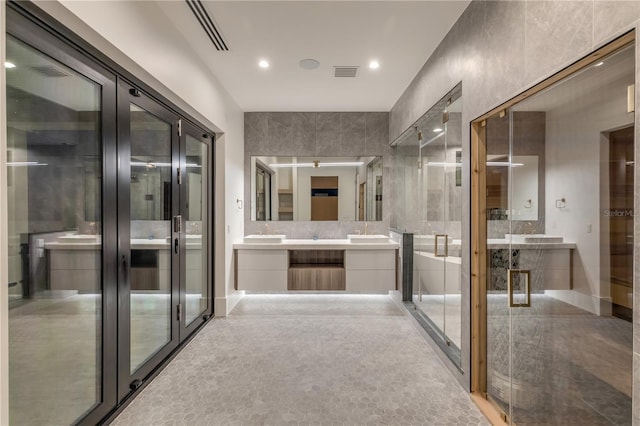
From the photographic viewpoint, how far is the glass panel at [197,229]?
3.23 metres

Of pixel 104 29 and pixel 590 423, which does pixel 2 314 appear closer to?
pixel 104 29

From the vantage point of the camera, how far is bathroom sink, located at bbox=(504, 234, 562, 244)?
161 cm

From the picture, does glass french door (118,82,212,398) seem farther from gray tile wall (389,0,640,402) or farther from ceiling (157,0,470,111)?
gray tile wall (389,0,640,402)

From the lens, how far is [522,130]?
182cm

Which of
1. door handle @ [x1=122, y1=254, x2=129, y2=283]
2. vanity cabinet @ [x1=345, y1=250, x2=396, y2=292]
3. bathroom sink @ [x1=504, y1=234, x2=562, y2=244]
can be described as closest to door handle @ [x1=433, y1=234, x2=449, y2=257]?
bathroom sink @ [x1=504, y1=234, x2=562, y2=244]

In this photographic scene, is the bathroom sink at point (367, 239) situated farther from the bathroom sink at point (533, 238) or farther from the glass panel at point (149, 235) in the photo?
the glass panel at point (149, 235)

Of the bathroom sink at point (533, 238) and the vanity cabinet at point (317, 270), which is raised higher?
the bathroom sink at point (533, 238)

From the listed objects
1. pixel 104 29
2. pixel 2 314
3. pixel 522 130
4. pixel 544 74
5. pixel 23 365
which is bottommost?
pixel 23 365

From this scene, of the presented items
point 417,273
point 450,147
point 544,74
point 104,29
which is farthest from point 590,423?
point 104,29

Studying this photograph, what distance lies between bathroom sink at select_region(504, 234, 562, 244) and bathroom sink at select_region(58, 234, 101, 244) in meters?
2.72

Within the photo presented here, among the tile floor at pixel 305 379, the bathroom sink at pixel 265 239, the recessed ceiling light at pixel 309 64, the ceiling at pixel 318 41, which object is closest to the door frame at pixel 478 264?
the tile floor at pixel 305 379

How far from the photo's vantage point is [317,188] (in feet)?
16.5

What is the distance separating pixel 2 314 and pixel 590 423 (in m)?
2.76

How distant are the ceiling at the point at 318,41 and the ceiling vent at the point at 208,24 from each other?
46mm
